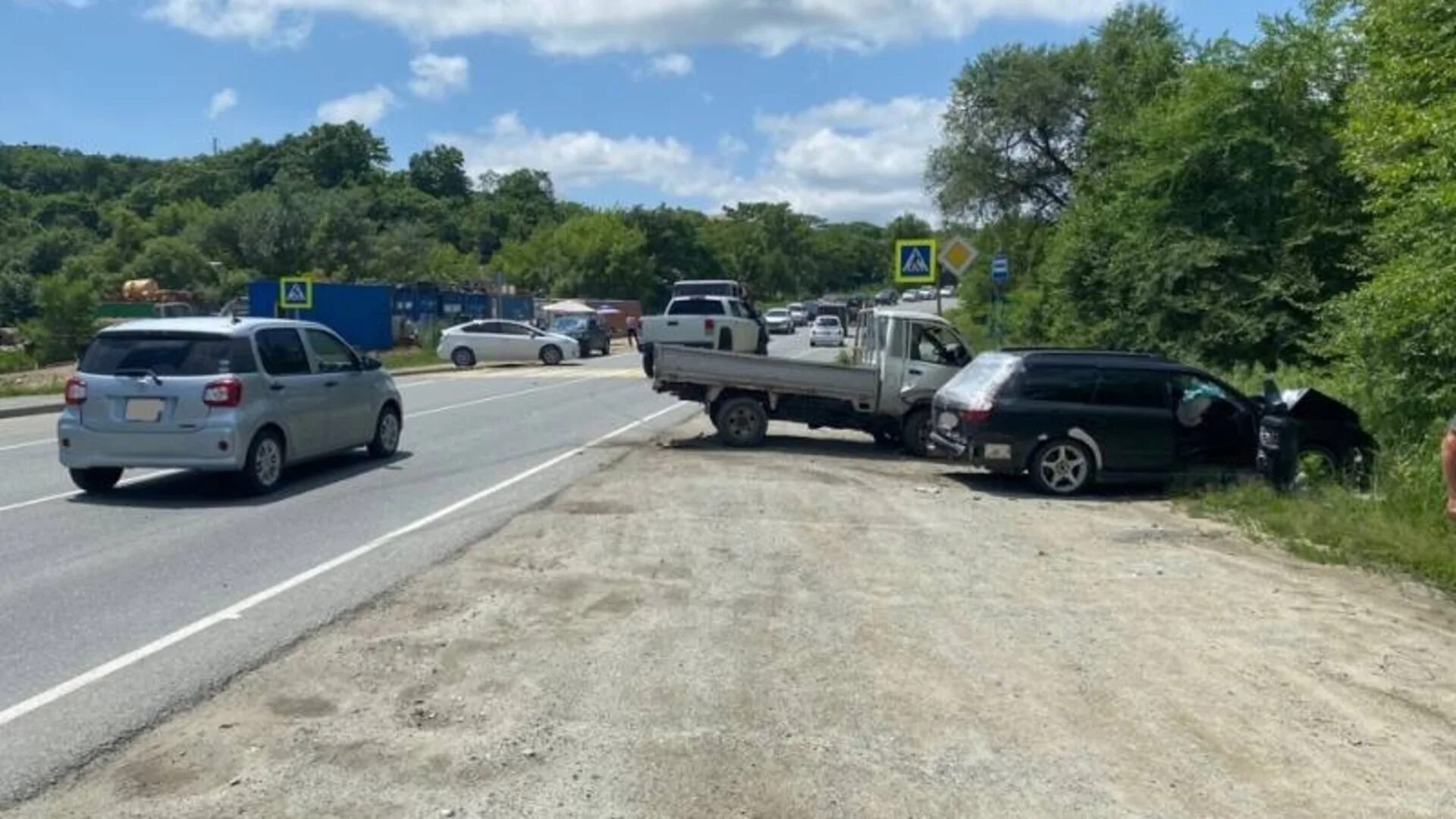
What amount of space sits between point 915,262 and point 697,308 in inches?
327

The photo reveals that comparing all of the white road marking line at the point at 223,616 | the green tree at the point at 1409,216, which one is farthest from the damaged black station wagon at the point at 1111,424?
the white road marking line at the point at 223,616

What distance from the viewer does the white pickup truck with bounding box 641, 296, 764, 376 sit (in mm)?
28078

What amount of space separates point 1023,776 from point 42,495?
437 inches

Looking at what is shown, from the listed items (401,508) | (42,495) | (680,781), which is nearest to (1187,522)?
(401,508)

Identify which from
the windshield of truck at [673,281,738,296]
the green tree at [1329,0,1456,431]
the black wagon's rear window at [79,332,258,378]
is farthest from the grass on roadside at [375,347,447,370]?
the green tree at [1329,0,1456,431]

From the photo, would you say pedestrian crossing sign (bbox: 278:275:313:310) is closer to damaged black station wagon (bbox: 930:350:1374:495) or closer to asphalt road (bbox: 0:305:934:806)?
asphalt road (bbox: 0:305:934:806)

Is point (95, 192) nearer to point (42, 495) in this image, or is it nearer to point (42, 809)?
point (42, 495)

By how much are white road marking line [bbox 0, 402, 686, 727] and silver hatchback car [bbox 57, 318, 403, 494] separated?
211cm

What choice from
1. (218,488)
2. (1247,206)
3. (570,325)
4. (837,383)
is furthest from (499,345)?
(218,488)

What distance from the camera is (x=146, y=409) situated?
40.3 feet

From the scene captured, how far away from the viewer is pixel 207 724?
18.8ft

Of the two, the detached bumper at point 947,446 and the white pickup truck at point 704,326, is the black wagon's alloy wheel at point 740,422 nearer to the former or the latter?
the detached bumper at point 947,446

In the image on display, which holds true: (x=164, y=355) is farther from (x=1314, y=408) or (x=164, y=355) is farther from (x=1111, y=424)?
(x=1314, y=408)

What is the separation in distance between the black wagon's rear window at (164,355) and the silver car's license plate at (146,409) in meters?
0.28
